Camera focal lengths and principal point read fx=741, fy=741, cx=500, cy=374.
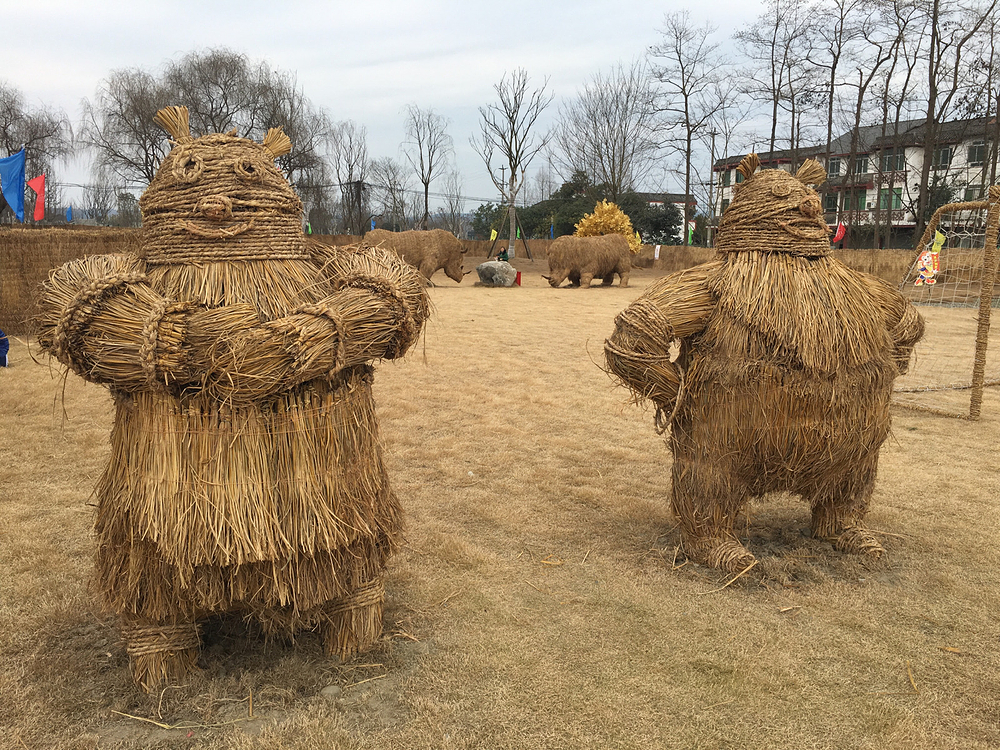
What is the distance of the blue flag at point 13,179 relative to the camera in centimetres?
1166

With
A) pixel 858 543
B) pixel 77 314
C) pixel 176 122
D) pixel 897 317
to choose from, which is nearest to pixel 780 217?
pixel 897 317

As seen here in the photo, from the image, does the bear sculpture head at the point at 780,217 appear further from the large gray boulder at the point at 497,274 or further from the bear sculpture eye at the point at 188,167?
the large gray boulder at the point at 497,274

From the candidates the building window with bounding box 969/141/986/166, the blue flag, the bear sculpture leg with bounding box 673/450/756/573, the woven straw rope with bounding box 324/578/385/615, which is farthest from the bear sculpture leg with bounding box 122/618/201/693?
the building window with bounding box 969/141/986/166

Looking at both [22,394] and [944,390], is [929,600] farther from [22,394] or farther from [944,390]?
[22,394]

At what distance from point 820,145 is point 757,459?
22685mm

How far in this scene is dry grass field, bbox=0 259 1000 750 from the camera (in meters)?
2.26

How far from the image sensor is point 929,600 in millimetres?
3059

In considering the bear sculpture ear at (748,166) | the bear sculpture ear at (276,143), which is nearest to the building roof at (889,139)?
the bear sculpture ear at (748,166)

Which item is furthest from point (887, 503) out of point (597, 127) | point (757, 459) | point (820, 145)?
point (597, 127)

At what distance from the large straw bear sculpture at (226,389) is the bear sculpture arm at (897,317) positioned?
2168mm

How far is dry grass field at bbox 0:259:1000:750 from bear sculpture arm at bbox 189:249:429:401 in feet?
3.20

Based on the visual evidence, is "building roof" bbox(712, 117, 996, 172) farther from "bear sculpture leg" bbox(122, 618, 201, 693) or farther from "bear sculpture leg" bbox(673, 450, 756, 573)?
"bear sculpture leg" bbox(122, 618, 201, 693)

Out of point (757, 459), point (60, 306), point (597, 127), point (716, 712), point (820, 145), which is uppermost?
point (597, 127)

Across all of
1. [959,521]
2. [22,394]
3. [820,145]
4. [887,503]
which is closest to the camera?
[959,521]
